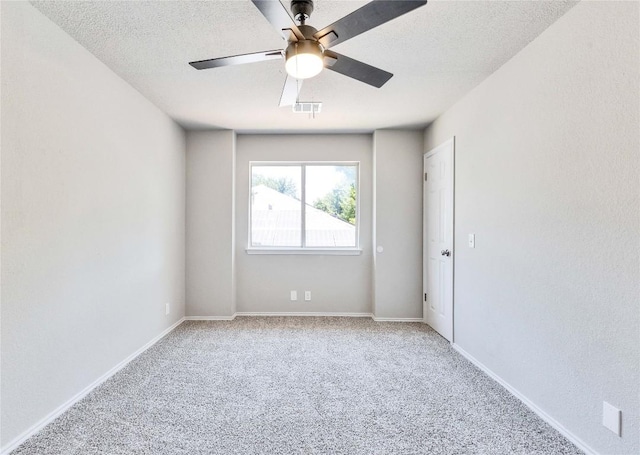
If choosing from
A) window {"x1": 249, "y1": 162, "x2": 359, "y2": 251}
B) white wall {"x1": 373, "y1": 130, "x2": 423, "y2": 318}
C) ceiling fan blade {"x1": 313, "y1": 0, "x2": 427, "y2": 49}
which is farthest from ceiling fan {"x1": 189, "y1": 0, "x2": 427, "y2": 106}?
window {"x1": 249, "y1": 162, "x2": 359, "y2": 251}

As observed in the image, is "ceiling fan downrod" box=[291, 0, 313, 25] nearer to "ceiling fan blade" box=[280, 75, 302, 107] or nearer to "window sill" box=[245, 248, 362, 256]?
"ceiling fan blade" box=[280, 75, 302, 107]

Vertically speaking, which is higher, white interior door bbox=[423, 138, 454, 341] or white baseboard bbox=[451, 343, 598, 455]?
white interior door bbox=[423, 138, 454, 341]

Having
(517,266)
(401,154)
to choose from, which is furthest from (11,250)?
(401,154)

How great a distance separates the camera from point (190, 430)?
1839 millimetres

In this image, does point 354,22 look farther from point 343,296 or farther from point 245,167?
point 343,296

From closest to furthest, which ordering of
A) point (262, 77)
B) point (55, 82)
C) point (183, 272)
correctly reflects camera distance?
point (55, 82) < point (262, 77) < point (183, 272)

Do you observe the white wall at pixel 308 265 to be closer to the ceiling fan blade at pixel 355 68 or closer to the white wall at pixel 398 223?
the white wall at pixel 398 223

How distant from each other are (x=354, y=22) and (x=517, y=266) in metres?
1.88

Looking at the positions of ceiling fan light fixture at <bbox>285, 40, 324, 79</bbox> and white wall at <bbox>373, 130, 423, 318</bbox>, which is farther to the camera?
white wall at <bbox>373, 130, 423, 318</bbox>

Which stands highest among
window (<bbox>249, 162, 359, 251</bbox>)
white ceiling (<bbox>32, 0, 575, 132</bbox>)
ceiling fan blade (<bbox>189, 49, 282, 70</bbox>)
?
white ceiling (<bbox>32, 0, 575, 132</bbox>)

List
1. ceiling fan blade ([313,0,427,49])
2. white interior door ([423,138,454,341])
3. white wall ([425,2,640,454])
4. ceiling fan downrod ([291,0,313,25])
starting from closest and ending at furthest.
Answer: ceiling fan blade ([313,0,427,49]) < white wall ([425,2,640,454]) < ceiling fan downrod ([291,0,313,25]) < white interior door ([423,138,454,341])

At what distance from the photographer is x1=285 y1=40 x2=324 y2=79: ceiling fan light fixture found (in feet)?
5.06

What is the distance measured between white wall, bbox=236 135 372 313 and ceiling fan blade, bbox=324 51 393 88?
228cm

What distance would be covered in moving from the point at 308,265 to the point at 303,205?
80 centimetres
